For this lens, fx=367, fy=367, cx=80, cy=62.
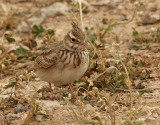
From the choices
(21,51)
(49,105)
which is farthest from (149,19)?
(49,105)

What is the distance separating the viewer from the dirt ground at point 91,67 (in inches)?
186

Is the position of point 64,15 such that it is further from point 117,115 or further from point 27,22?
point 117,115

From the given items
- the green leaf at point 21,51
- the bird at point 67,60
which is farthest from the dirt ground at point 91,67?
the bird at point 67,60

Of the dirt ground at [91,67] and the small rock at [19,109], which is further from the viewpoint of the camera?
the small rock at [19,109]

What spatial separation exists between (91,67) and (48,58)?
0.88m

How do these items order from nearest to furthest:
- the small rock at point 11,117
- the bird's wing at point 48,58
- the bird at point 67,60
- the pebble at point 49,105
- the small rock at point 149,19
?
the small rock at point 11,117
the pebble at point 49,105
the bird at point 67,60
the bird's wing at point 48,58
the small rock at point 149,19

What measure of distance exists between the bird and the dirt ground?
25cm

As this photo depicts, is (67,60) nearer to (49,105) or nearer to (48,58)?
(48,58)

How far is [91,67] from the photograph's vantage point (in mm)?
5965

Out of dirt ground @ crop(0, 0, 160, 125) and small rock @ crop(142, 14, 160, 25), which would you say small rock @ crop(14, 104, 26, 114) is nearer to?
dirt ground @ crop(0, 0, 160, 125)

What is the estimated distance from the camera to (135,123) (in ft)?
13.5

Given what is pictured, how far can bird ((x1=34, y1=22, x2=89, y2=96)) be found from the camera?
517cm

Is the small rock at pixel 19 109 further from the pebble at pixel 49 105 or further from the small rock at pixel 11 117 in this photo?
the pebble at pixel 49 105

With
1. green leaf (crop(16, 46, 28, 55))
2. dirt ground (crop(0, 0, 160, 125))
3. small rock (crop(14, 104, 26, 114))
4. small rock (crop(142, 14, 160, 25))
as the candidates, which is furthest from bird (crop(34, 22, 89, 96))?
small rock (crop(142, 14, 160, 25))
